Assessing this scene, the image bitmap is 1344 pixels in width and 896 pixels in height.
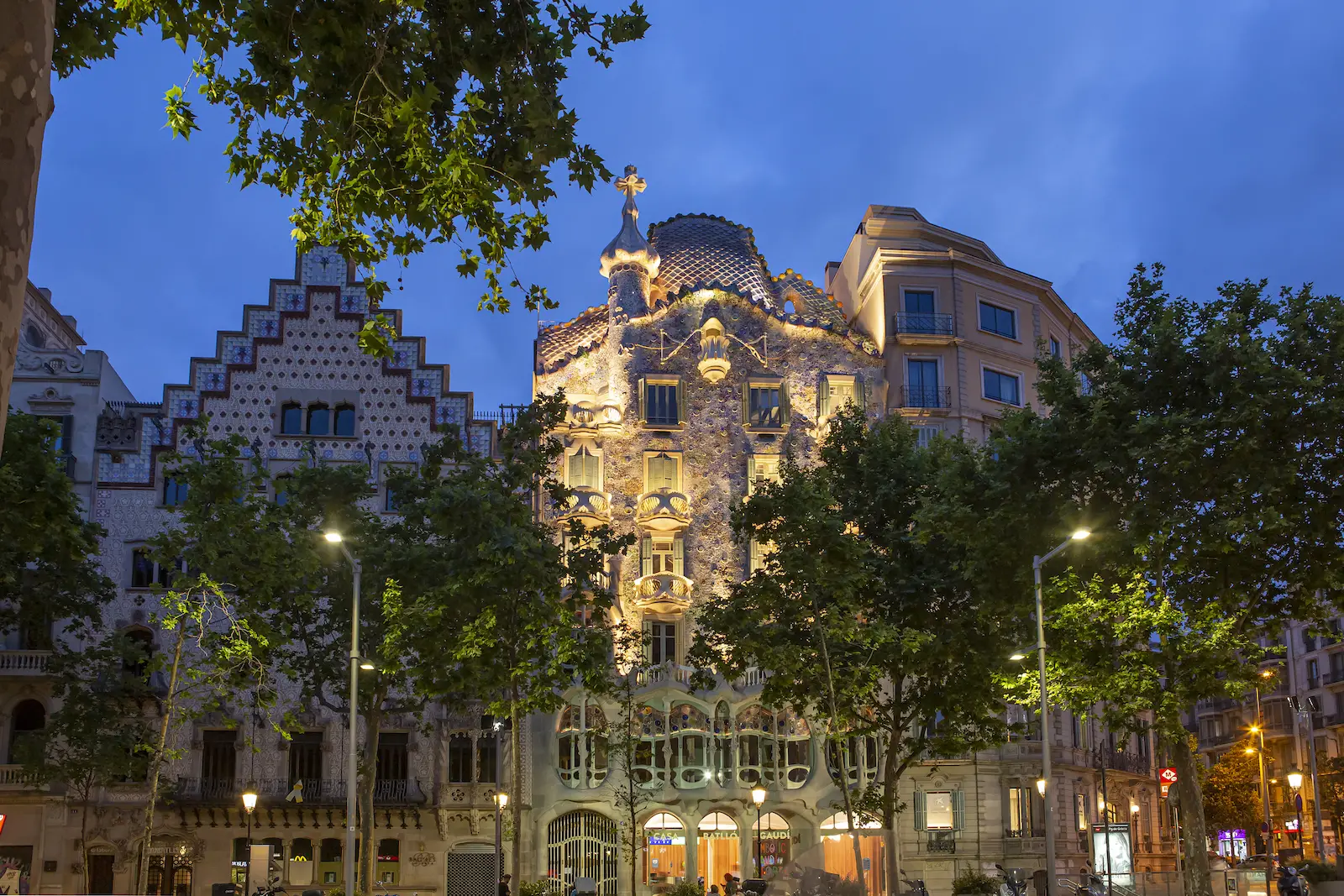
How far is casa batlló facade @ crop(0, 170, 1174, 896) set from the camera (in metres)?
47.2

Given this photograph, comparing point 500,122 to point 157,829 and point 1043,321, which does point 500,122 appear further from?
point 1043,321

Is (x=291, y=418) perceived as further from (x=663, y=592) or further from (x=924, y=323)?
(x=924, y=323)

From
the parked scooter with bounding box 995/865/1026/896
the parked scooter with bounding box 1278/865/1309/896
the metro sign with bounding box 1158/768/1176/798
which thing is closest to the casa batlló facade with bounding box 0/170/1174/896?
the metro sign with bounding box 1158/768/1176/798

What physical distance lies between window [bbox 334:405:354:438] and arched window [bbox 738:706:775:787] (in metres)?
17.5

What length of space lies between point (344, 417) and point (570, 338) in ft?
30.7

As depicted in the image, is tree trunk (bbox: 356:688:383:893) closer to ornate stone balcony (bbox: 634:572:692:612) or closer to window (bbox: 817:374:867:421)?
ornate stone balcony (bbox: 634:572:692:612)

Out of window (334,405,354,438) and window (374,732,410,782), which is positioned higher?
window (334,405,354,438)

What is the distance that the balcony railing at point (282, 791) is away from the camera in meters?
46.7

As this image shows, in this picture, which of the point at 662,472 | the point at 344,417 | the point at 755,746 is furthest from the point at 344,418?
the point at 755,746

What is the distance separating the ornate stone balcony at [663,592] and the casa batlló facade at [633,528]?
3.8 inches

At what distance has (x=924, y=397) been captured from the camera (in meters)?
54.3

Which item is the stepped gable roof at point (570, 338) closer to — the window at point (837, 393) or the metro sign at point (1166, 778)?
the window at point (837, 393)

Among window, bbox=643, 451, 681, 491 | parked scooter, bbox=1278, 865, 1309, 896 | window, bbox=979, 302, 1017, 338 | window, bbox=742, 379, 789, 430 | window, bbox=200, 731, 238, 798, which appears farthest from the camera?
window, bbox=979, 302, 1017, 338

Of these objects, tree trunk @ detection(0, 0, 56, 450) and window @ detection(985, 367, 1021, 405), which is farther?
window @ detection(985, 367, 1021, 405)
